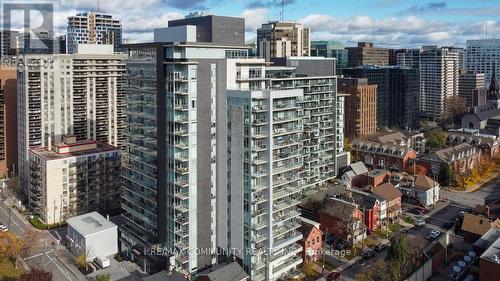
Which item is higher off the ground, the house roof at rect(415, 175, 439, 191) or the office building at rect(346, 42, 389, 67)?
the office building at rect(346, 42, 389, 67)

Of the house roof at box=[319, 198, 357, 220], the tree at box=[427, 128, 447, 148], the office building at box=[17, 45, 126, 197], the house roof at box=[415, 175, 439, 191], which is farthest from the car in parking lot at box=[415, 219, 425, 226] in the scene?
the office building at box=[17, 45, 126, 197]

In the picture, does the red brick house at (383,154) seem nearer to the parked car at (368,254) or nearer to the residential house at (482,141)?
the residential house at (482,141)

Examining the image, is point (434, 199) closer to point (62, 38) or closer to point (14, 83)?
point (14, 83)

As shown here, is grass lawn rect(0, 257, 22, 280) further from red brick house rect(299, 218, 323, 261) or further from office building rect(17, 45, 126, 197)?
red brick house rect(299, 218, 323, 261)

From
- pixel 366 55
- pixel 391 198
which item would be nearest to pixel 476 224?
pixel 391 198

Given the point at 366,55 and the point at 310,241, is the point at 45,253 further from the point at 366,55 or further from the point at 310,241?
the point at 366,55

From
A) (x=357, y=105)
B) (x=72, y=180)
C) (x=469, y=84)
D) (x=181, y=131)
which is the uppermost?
(x=469, y=84)

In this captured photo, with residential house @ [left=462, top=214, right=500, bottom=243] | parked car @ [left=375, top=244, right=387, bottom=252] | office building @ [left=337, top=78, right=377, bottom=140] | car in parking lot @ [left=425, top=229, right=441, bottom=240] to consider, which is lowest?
parked car @ [left=375, top=244, right=387, bottom=252]
